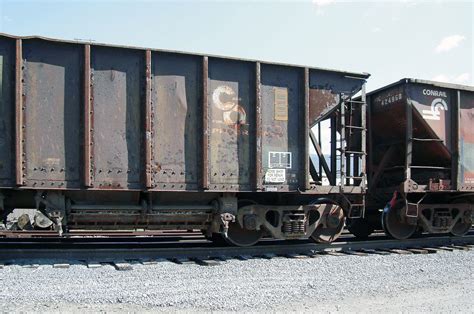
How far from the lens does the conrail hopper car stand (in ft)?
24.3

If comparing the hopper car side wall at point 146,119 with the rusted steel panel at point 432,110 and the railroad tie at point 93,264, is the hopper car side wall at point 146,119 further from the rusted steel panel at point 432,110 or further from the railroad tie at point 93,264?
the rusted steel panel at point 432,110

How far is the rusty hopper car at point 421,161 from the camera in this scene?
9961 mm

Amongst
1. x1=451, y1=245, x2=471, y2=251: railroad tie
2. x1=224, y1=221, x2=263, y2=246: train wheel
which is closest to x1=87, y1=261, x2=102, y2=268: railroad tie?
x1=224, y1=221, x2=263, y2=246: train wheel

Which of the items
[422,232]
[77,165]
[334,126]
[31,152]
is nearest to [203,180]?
[77,165]

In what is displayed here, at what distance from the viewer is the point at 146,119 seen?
305 inches

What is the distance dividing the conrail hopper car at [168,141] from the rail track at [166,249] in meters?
0.35

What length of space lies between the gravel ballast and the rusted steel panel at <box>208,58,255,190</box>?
1.65 m

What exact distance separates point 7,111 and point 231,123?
389cm

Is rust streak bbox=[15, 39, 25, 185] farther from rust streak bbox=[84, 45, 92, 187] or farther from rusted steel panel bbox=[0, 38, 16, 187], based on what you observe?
rust streak bbox=[84, 45, 92, 187]

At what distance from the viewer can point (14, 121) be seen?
7.25 metres

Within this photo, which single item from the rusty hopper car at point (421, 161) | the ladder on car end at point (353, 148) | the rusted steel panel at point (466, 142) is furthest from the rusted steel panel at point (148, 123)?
the rusted steel panel at point (466, 142)

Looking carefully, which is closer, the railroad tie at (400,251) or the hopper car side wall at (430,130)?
the railroad tie at (400,251)

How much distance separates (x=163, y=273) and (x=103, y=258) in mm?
1614

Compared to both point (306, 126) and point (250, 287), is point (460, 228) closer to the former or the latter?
point (306, 126)
